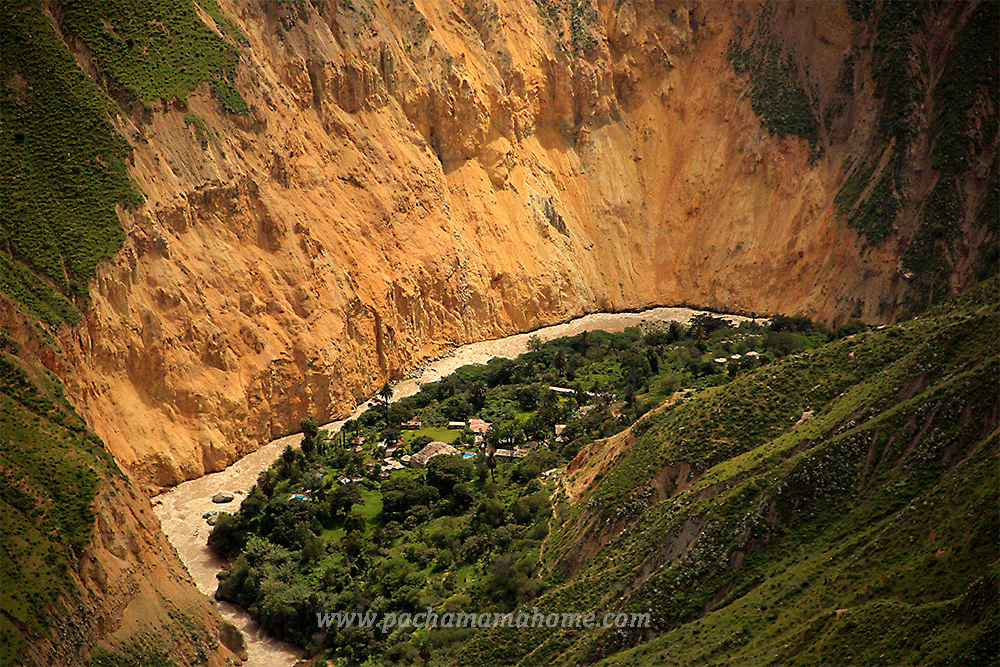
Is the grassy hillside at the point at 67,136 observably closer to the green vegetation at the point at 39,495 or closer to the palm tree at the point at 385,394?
the green vegetation at the point at 39,495

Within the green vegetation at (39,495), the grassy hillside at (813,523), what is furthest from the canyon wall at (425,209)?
the grassy hillside at (813,523)

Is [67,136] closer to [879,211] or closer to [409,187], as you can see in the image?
[409,187]

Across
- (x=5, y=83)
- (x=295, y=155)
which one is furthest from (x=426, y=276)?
(x=5, y=83)

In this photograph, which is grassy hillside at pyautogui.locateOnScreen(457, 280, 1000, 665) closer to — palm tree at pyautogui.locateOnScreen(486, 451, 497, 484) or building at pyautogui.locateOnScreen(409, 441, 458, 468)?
palm tree at pyautogui.locateOnScreen(486, 451, 497, 484)

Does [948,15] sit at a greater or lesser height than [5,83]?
lesser

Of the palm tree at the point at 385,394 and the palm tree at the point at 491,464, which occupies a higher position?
the palm tree at the point at 385,394

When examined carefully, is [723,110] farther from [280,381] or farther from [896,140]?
[280,381]
